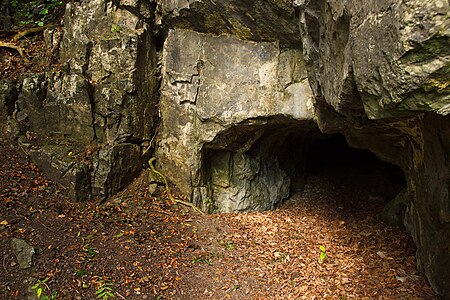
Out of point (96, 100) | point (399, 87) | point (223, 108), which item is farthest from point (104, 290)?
point (399, 87)

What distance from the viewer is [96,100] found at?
7660 millimetres

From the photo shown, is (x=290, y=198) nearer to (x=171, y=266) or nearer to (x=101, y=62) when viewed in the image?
(x=171, y=266)

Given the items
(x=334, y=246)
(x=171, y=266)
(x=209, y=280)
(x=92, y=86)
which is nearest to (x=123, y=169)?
(x=92, y=86)

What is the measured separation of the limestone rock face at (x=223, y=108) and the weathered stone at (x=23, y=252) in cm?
324

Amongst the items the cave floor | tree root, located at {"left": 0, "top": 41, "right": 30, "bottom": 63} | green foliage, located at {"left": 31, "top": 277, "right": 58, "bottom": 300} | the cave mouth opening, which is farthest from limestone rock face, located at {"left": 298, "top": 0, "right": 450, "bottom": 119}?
tree root, located at {"left": 0, "top": 41, "right": 30, "bottom": 63}

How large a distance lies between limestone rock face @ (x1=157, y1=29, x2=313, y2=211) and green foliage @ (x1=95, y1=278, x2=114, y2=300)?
2.92 m

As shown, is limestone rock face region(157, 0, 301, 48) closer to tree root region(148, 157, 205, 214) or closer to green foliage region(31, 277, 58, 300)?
tree root region(148, 157, 205, 214)

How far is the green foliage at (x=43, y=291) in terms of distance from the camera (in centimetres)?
518

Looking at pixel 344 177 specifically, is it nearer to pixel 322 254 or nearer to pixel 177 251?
pixel 322 254

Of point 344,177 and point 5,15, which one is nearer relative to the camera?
point 5,15

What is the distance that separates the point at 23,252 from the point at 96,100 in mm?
3181

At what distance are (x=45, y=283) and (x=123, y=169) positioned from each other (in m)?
2.76

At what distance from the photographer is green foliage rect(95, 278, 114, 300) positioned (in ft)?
17.5

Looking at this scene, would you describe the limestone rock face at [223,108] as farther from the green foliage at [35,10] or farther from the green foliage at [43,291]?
the green foliage at [43,291]
